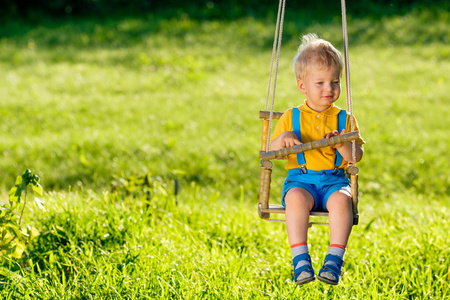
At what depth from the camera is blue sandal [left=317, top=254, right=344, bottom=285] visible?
2738 mm

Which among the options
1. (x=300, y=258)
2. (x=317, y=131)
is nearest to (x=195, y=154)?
(x=317, y=131)

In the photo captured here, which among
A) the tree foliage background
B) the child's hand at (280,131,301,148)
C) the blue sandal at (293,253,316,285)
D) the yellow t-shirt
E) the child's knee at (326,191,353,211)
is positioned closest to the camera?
the blue sandal at (293,253,316,285)

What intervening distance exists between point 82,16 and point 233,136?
10518 millimetres

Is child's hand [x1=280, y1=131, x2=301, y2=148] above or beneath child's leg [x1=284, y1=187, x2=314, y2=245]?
above

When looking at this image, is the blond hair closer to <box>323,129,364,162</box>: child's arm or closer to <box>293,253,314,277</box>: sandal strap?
<box>323,129,364,162</box>: child's arm

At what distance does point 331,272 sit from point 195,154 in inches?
181

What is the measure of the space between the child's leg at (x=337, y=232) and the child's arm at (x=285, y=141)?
1.16 feet

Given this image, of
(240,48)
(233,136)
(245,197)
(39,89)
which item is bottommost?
(245,197)

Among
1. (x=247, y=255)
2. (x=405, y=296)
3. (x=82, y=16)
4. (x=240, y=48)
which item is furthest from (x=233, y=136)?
(x=82, y=16)

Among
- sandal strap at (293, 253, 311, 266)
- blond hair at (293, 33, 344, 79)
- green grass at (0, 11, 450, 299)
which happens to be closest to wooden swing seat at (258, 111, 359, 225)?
sandal strap at (293, 253, 311, 266)

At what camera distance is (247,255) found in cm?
413

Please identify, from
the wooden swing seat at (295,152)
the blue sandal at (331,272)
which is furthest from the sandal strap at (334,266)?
the wooden swing seat at (295,152)

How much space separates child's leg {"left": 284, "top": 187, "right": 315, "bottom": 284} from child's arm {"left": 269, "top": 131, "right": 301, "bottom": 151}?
9.7 inches

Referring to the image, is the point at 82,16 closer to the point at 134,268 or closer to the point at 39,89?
the point at 39,89
